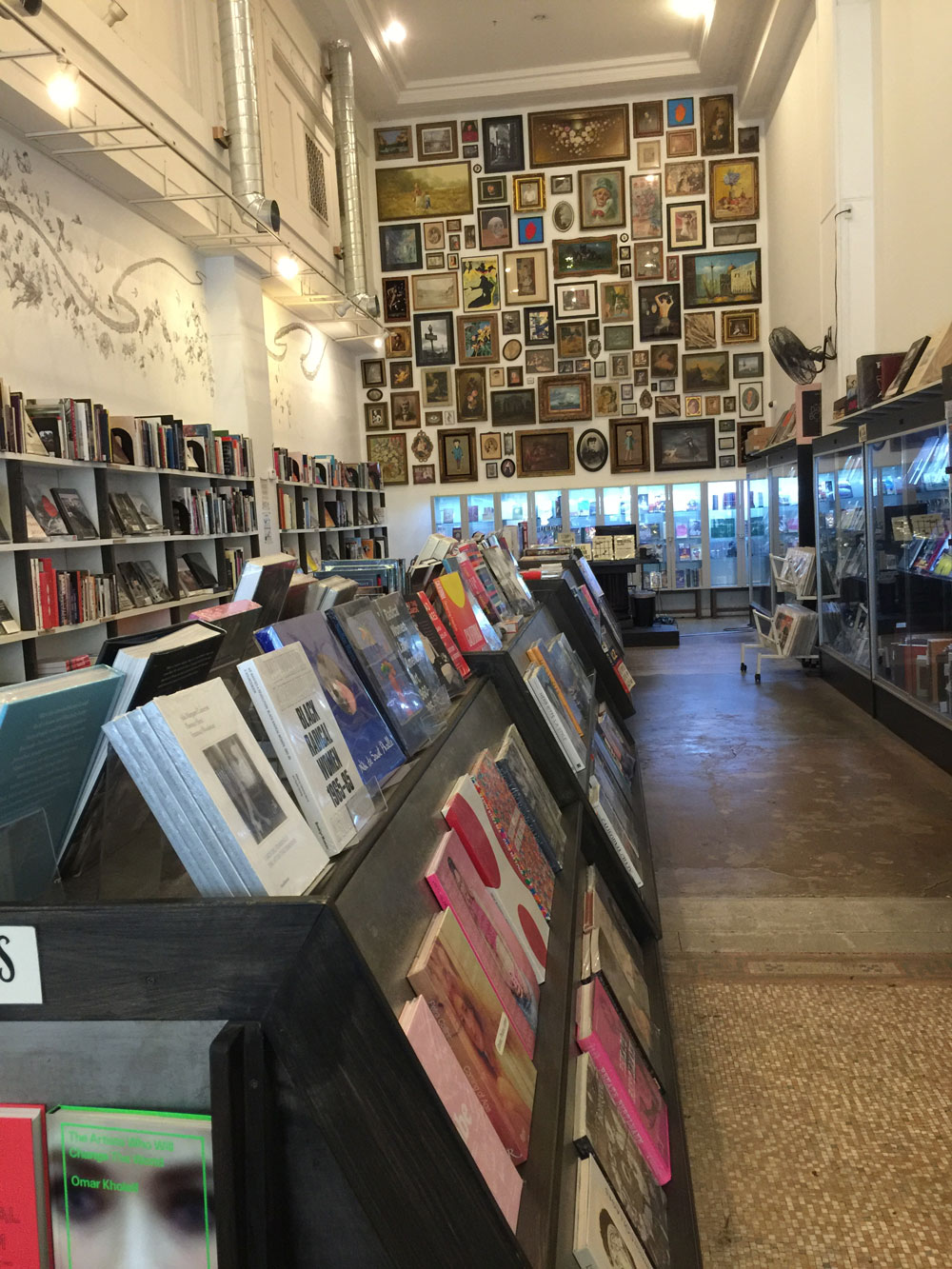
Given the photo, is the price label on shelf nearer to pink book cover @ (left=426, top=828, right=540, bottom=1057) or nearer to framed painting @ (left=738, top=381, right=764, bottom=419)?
pink book cover @ (left=426, top=828, right=540, bottom=1057)

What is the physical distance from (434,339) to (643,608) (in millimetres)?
5267

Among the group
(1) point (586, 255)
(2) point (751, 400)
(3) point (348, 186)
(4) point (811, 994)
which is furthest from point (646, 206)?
(4) point (811, 994)

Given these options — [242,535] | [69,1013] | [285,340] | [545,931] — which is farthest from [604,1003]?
[285,340]

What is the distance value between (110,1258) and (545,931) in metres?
1.04

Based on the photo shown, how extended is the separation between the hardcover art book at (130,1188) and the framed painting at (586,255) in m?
13.2

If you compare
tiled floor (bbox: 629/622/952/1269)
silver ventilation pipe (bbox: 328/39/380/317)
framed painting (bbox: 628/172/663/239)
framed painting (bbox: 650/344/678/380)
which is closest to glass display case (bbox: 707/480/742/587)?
framed painting (bbox: 650/344/678/380)

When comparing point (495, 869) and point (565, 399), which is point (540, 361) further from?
point (495, 869)

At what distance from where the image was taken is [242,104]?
7441 millimetres

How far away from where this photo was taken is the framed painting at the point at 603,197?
12.7m

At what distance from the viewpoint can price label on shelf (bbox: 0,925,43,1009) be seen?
942mm

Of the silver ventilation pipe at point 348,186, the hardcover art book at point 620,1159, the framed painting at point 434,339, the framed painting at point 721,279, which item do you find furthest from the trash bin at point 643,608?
the hardcover art book at point 620,1159

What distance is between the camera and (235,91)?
742 cm

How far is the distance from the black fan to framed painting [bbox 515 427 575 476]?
392 centimetres

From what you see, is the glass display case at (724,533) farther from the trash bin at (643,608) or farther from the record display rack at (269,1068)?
the record display rack at (269,1068)
